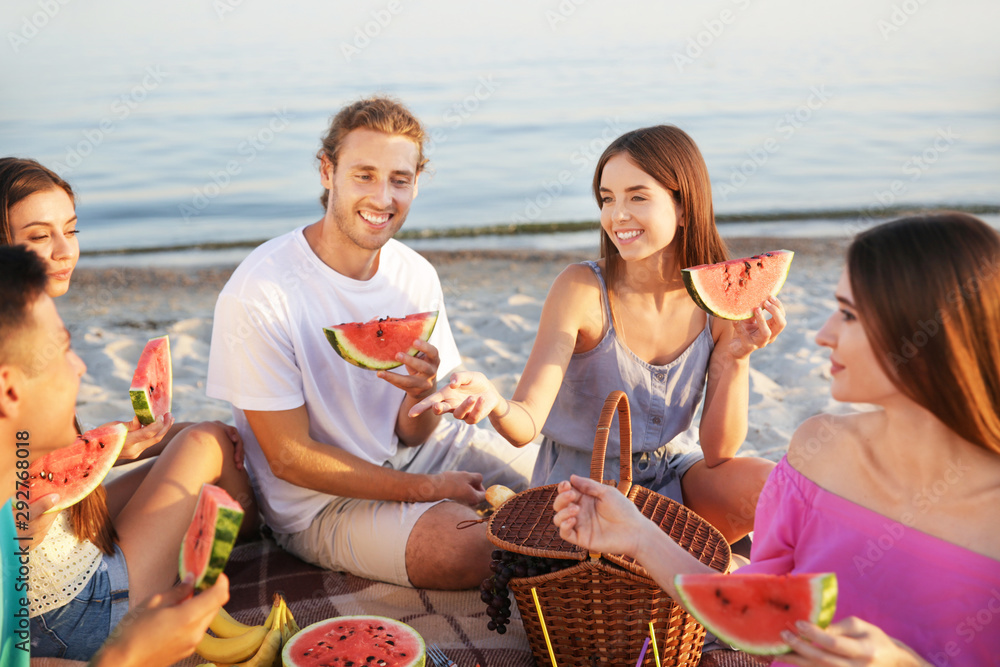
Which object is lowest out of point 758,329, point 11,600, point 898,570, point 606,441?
point 11,600

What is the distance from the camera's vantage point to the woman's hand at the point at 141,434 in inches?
131

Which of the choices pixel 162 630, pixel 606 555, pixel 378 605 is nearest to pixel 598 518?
pixel 606 555

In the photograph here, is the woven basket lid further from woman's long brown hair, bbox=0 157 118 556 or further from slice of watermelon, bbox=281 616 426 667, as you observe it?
woman's long brown hair, bbox=0 157 118 556

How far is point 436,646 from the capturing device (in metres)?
3.51

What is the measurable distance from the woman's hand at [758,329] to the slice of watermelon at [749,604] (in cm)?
172

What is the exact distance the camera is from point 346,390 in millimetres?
4234

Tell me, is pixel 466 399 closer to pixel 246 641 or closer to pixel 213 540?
pixel 246 641

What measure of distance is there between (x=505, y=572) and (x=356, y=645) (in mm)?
631

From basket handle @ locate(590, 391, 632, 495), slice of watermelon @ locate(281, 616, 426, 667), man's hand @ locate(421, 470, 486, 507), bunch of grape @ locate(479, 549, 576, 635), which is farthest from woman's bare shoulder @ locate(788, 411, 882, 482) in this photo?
man's hand @ locate(421, 470, 486, 507)

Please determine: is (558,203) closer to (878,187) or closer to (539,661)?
(878,187)

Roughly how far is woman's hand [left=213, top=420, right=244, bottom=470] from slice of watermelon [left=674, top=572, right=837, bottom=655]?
105 inches

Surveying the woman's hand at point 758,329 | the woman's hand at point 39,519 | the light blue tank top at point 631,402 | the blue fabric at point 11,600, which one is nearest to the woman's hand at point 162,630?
the blue fabric at point 11,600

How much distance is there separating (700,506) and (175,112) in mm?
18593

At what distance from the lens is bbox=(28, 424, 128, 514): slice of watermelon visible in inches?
118
